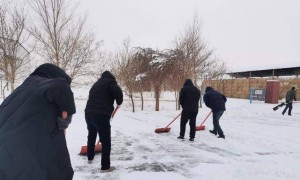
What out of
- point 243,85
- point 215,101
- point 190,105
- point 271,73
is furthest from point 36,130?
point 271,73

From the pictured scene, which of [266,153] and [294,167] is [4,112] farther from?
[266,153]

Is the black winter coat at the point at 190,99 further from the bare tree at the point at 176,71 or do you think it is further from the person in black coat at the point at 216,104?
the bare tree at the point at 176,71

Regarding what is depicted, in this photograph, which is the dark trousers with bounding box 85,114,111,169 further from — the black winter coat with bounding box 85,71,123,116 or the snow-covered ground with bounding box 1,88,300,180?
the snow-covered ground with bounding box 1,88,300,180

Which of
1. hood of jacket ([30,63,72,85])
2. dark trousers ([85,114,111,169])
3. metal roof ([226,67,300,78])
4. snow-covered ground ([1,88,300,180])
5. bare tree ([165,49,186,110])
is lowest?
snow-covered ground ([1,88,300,180])

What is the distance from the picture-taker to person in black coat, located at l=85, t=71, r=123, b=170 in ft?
15.3

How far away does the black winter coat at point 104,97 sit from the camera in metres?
4.70

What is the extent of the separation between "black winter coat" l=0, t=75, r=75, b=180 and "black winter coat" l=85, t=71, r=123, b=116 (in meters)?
2.27

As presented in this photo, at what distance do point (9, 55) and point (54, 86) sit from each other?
45.8ft

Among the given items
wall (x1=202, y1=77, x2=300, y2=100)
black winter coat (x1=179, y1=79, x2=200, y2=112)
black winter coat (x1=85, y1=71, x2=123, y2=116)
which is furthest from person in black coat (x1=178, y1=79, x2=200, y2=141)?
wall (x1=202, y1=77, x2=300, y2=100)

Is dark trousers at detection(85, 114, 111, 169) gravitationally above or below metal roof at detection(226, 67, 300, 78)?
below

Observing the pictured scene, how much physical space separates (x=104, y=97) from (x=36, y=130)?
2.58 m

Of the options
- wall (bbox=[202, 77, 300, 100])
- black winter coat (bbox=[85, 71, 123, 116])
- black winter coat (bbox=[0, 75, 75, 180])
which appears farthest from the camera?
wall (bbox=[202, 77, 300, 100])

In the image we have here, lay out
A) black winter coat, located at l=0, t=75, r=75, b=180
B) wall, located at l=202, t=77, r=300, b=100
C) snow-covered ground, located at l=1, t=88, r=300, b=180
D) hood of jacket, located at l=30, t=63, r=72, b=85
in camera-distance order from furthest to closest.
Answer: wall, located at l=202, t=77, r=300, b=100 < snow-covered ground, located at l=1, t=88, r=300, b=180 < hood of jacket, located at l=30, t=63, r=72, b=85 < black winter coat, located at l=0, t=75, r=75, b=180

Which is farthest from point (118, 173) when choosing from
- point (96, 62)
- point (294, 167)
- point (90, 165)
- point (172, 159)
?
point (96, 62)
